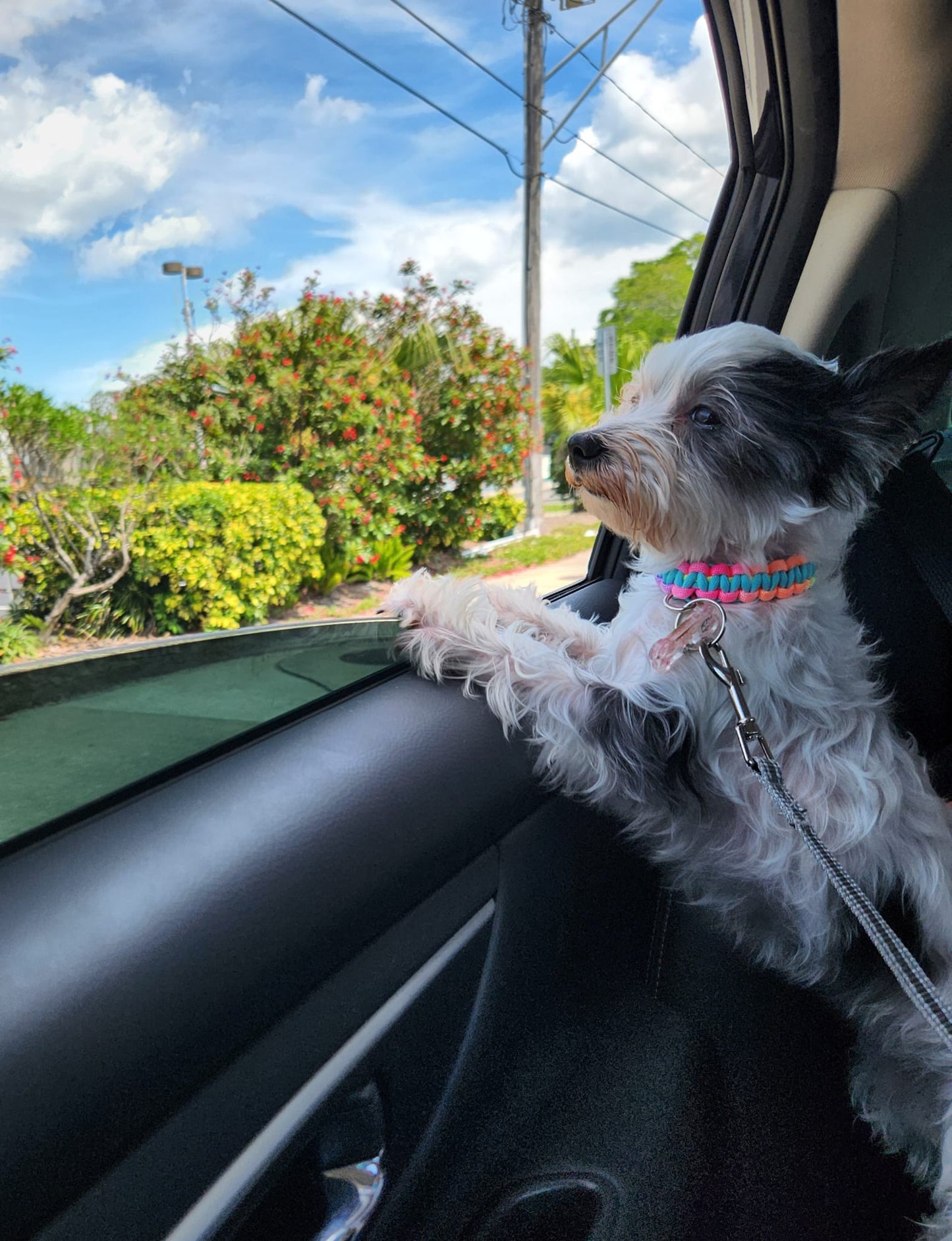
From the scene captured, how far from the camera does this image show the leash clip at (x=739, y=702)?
1791mm

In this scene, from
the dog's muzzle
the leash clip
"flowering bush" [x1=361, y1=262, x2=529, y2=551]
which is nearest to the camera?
the leash clip

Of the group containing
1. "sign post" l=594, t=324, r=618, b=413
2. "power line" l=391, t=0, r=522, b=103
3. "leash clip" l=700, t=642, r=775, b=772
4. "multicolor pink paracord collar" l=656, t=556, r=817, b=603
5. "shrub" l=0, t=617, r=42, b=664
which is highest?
"power line" l=391, t=0, r=522, b=103

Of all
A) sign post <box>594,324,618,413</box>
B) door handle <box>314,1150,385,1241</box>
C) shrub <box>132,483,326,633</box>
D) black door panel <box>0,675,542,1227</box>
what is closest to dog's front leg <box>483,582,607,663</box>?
black door panel <box>0,675,542,1227</box>

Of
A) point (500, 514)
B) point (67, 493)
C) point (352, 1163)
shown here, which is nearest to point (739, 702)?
point (352, 1163)

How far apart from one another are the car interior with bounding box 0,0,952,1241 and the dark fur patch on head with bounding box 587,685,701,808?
0.13 meters

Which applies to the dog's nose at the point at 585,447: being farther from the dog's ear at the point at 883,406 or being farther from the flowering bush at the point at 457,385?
the flowering bush at the point at 457,385

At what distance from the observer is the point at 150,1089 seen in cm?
111

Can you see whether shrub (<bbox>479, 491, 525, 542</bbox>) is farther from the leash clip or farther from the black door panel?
the black door panel

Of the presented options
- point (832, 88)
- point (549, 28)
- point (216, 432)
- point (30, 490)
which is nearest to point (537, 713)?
point (832, 88)

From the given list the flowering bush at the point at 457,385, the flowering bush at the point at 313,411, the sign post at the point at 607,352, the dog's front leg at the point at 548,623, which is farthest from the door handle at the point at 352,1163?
the flowering bush at the point at 457,385

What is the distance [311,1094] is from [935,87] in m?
3.00

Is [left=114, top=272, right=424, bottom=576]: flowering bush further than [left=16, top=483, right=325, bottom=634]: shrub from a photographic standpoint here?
Yes

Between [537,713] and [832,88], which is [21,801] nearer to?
[537,713]

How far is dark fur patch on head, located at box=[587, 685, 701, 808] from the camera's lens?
80.5 inches
